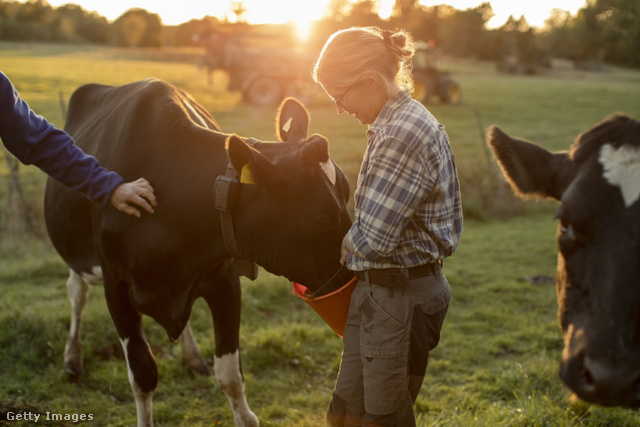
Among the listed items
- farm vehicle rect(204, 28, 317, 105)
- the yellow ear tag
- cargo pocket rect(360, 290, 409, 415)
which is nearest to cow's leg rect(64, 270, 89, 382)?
the yellow ear tag

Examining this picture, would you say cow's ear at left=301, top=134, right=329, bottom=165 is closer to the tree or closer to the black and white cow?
the black and white cow

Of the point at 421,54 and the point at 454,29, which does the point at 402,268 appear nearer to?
the point at 421,54

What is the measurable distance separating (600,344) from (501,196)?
9.24 metres

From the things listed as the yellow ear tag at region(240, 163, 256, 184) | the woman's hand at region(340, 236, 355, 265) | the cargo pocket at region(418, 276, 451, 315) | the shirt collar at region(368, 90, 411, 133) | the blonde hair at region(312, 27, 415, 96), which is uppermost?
the blonde hair at region(312, 27, 415, 96)

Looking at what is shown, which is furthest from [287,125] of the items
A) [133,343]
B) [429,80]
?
[429,80]

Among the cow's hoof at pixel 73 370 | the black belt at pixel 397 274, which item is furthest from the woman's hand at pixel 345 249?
the cow's hoof at pixel 73 370

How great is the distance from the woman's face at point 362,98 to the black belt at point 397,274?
26.4 inches

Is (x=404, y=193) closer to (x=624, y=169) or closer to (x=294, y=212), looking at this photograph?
(x=294, y=212)

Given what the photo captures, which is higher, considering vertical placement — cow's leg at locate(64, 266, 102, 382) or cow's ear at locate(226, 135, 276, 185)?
cow's ear at locate(226, 135, 276, 185)

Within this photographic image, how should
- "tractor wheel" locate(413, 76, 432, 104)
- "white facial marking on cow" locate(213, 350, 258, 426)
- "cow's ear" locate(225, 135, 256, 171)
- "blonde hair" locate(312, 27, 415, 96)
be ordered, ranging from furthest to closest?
"tractor wheel" locate(413, 76, 432, 104), "white facial marking on cow" locate(213, 350, 258, 426), "cow's ear" locate(225, 135, 256, 171), "blonde hair" locate(312, 27, 415, 96)

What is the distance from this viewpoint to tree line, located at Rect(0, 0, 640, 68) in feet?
193

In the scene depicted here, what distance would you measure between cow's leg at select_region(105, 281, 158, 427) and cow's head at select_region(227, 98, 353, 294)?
1.04m

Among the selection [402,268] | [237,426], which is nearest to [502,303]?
[237,426]

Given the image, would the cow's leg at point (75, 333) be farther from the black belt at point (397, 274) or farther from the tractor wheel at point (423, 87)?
the tractor wheel at point (423, 87)
